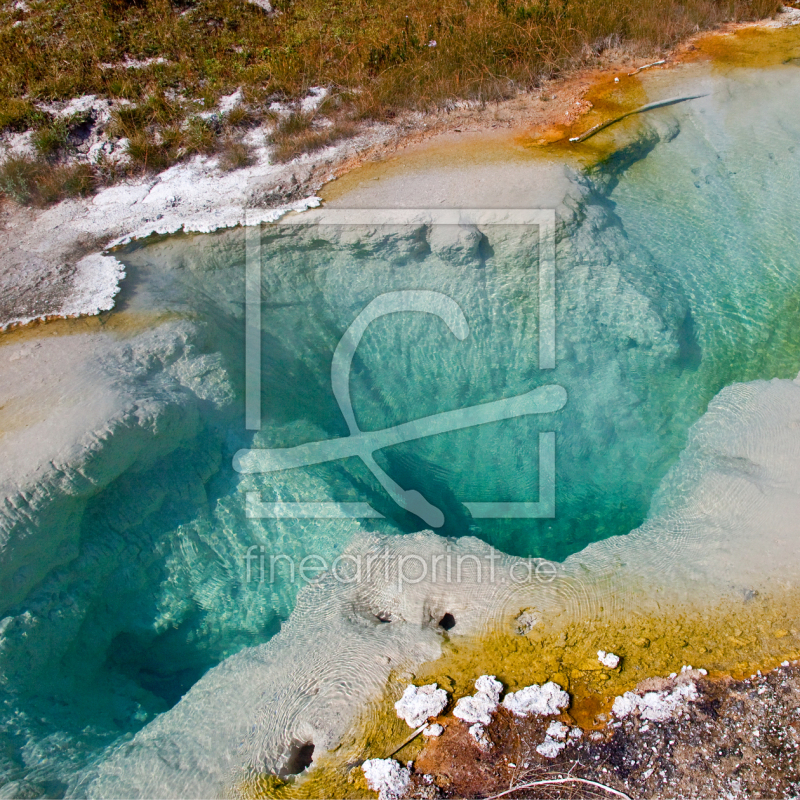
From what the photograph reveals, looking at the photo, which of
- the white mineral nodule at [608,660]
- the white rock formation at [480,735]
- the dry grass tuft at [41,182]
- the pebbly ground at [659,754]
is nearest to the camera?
the pebbly ground at [659,754]

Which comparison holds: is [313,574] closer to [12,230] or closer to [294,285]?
[294,285]

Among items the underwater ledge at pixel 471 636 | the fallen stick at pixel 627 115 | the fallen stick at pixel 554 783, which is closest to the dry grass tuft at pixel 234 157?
the fallen stick at pixel 627 115

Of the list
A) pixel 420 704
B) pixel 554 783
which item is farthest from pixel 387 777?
pixel 554 783

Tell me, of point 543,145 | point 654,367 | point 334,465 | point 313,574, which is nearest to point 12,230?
point 334,465

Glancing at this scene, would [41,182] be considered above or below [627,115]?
above

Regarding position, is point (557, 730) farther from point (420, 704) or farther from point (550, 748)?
point (420, 704)

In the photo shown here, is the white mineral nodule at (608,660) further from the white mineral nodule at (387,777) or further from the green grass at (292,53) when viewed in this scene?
the green grass at (292,53)
